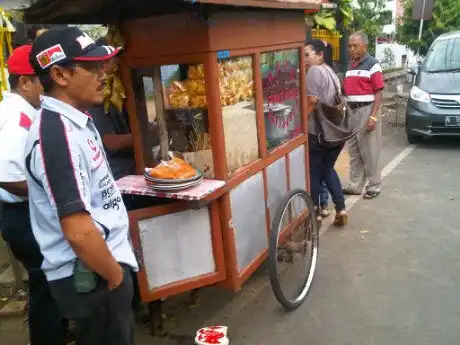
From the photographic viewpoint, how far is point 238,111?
9.72ft

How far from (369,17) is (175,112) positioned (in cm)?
1213

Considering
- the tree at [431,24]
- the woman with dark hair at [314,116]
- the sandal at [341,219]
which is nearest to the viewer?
the woman with dark hair at [314,116]

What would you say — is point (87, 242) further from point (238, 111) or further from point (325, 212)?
point (325, 212)

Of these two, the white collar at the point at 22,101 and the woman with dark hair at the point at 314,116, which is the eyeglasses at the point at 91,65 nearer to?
the white collar at the point at 22,101

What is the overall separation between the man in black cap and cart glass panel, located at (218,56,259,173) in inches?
41.6

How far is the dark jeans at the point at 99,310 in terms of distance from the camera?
182 centimetres

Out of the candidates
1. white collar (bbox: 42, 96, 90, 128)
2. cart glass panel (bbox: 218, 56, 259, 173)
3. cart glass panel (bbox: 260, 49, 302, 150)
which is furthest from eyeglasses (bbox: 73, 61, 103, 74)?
cart glass panel (bbox: 260, 49, 302, 150)

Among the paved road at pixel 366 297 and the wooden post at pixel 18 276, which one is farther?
the wooden post at pixel 18 276

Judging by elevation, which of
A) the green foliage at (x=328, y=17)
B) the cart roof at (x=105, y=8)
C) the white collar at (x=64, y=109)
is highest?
the cart roof at (x=105, y=8)

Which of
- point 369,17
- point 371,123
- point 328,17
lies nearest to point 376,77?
point 371,123

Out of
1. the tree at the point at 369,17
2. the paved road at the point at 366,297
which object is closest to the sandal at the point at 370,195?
the paved road at the point at 366,297

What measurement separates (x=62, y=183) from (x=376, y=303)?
8.04 feet

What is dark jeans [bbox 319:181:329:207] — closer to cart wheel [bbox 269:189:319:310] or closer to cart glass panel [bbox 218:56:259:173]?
cart wheel [bbox 269:189:319:310]

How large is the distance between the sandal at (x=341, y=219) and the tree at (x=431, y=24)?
342 inches
